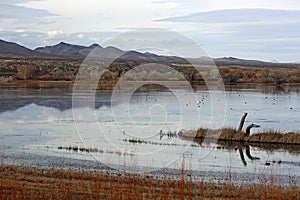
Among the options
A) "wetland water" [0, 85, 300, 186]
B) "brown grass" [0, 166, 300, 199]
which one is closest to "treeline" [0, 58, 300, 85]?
"wetland water" [0, 85, 300, 186]

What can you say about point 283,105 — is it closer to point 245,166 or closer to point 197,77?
point 245,166

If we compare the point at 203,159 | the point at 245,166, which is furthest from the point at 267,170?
the point at 203,159

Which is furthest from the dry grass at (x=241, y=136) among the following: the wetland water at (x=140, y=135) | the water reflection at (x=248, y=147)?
the wetland water at (x=140, y=135)

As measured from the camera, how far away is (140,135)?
82.8 feet

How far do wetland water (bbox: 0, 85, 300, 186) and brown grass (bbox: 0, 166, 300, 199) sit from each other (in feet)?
8.89

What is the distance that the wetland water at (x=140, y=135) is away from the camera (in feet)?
61.5

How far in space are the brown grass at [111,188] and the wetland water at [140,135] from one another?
2.71 metres

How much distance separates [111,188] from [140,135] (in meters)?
12.5

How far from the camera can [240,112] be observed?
36.5m

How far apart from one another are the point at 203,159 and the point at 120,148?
12.2ft

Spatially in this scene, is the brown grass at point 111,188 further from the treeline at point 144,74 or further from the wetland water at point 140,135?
the treeline at point 144,74

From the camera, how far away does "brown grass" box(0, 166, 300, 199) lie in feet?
39.0

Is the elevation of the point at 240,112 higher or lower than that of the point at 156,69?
lower

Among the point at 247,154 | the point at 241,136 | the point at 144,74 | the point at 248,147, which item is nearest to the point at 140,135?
the point at 241,136
